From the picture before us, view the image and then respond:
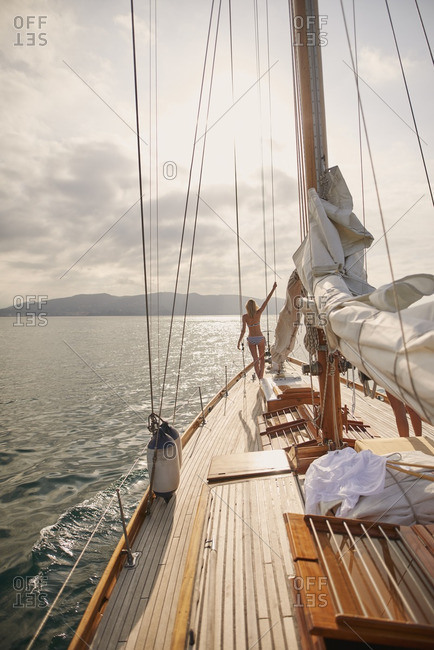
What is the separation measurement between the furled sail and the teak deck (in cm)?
187

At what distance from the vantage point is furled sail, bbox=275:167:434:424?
1530 mm

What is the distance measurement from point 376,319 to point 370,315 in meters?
0.13

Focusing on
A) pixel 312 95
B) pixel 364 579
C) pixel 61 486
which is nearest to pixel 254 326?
pixel 312 95

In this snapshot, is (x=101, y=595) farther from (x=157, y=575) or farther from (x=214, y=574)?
(x=214, y=574)

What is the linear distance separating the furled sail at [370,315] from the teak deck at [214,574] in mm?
1875

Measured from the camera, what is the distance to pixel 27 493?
21.5ft

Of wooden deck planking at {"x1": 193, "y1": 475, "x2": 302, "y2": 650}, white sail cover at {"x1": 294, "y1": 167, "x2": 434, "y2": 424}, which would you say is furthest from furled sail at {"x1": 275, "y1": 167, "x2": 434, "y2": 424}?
wooden deck planking at {"x1": 193, "y1": 475, "x2": 302, "y2": 650}

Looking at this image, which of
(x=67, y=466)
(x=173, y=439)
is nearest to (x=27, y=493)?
(x=67, y=466)

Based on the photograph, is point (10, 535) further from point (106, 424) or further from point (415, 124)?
point (415, 124)

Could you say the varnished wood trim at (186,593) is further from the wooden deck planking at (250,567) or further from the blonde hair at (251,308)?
the blonde hair at (251,308)

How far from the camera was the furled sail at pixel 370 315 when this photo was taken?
153cm

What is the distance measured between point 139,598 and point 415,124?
17.6ft

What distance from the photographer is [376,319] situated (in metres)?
1.96

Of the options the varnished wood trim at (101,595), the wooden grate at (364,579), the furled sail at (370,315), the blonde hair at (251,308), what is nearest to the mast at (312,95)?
the furled sail at (370,315)
